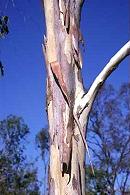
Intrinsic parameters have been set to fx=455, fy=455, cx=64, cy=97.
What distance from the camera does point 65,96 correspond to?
2.52 metres

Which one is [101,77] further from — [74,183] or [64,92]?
[74,183]

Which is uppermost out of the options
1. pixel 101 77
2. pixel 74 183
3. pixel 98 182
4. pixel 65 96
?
pixel 98 182

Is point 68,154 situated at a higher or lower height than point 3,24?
lower

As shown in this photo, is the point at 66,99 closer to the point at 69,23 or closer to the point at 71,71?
the point at 71,71

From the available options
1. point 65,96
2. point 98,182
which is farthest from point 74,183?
point 98,182

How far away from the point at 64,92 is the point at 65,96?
0.08 feet

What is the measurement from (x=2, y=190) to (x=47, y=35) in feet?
61.5

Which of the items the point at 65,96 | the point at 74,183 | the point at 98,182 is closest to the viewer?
the point at 74,183

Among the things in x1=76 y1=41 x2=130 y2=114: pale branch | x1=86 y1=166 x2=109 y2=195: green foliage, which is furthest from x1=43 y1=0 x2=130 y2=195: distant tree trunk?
x1=86 y1=166 x2=109 y2=195: green foliage

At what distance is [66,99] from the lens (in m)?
2.51

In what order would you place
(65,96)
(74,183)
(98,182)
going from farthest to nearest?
(98,182), (65,96), (74,183)

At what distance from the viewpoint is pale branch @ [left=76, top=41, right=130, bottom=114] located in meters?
2.53

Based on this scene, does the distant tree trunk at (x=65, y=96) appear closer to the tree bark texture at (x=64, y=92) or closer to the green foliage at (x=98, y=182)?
the tree bark texture at (x=64, y=92)

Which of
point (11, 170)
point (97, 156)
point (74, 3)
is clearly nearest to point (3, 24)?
point (74, 3)
